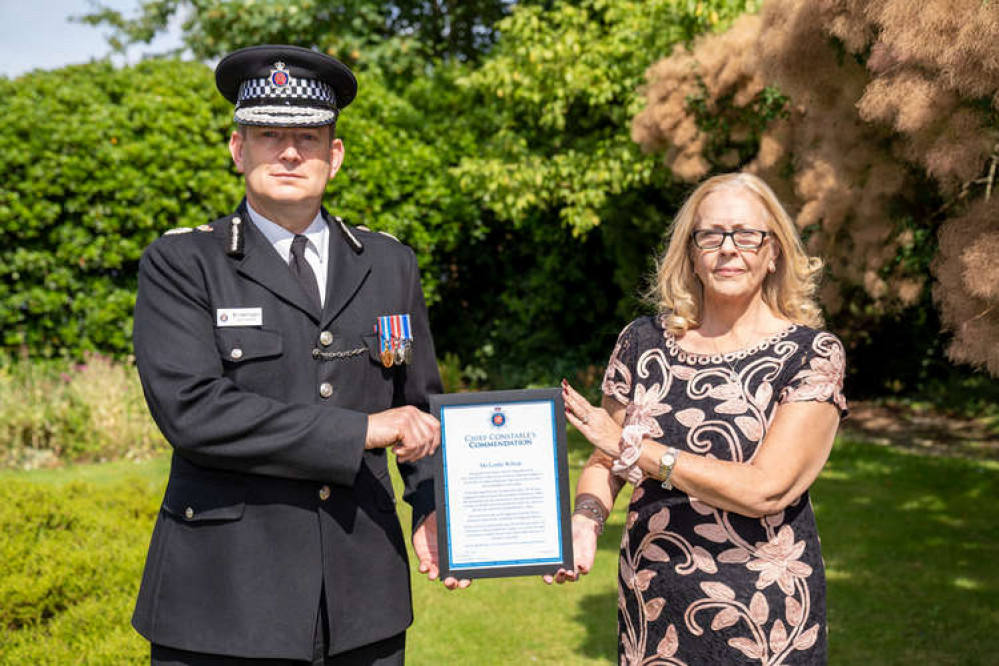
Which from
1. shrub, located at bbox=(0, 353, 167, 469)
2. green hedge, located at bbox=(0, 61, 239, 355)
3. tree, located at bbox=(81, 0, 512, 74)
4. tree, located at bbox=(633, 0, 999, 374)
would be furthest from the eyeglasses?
tree, located at bbox=(81, 0, 512, 74)

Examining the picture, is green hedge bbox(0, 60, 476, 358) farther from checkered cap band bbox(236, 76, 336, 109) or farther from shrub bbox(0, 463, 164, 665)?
checkered cap band bbox(236, 76, 336, 109)

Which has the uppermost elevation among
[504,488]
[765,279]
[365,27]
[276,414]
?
[365,27]

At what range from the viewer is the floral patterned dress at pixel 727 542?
2588 millimetres

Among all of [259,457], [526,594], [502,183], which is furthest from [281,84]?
[502,183]

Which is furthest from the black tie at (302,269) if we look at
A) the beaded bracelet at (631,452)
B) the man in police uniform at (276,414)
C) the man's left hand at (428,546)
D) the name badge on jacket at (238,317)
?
the beaded bracelet at (631,452)

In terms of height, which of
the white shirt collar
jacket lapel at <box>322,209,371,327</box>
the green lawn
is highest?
the white shirt collar

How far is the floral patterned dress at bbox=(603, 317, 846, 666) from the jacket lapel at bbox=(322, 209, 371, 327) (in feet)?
3.01

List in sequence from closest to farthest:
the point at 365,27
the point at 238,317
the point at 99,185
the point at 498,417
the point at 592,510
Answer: the point at 238,317 → the point at 498,417 → the point at 592,510 → the point at 99,185 → the point at 365,27

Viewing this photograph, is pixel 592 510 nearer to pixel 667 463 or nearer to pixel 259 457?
pixel 667 463

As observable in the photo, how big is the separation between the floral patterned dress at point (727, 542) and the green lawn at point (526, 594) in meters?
2.58

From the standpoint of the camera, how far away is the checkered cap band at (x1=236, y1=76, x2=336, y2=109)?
2.55 meters

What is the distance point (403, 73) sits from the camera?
14812mm

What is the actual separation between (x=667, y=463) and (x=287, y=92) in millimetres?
1455

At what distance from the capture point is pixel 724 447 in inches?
104
